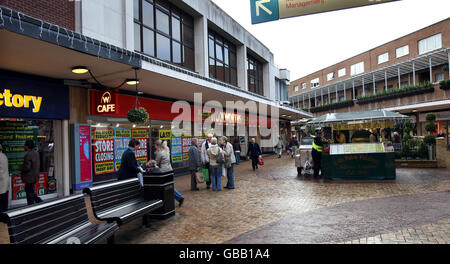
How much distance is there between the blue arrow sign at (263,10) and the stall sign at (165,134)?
8.00 metres

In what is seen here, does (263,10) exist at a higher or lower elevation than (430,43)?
lower

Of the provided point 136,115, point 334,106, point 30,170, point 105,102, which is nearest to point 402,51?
point 334,106

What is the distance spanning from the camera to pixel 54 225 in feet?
11.9

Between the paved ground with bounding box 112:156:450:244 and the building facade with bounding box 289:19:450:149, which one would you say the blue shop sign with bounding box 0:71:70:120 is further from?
the building facade with bounding box 289:19:450:149

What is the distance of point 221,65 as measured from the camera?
1839 centimetres

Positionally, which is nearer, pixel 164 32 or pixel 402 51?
pixel 164 32

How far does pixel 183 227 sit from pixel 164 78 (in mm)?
5376

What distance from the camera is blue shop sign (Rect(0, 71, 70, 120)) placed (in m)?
7.23

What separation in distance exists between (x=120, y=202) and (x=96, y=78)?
4.83 meters

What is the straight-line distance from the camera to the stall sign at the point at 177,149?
45.2 ft

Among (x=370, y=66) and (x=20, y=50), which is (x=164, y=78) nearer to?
(x=20, y=50)

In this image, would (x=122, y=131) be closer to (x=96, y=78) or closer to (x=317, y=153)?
(x=96, y=78)

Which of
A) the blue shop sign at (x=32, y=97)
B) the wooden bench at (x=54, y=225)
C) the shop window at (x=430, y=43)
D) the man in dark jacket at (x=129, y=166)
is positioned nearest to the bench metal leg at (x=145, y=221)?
the man in dark jacket at (x=129, y=166)

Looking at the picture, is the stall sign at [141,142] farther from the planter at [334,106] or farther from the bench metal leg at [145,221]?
the planter at [334,106]
